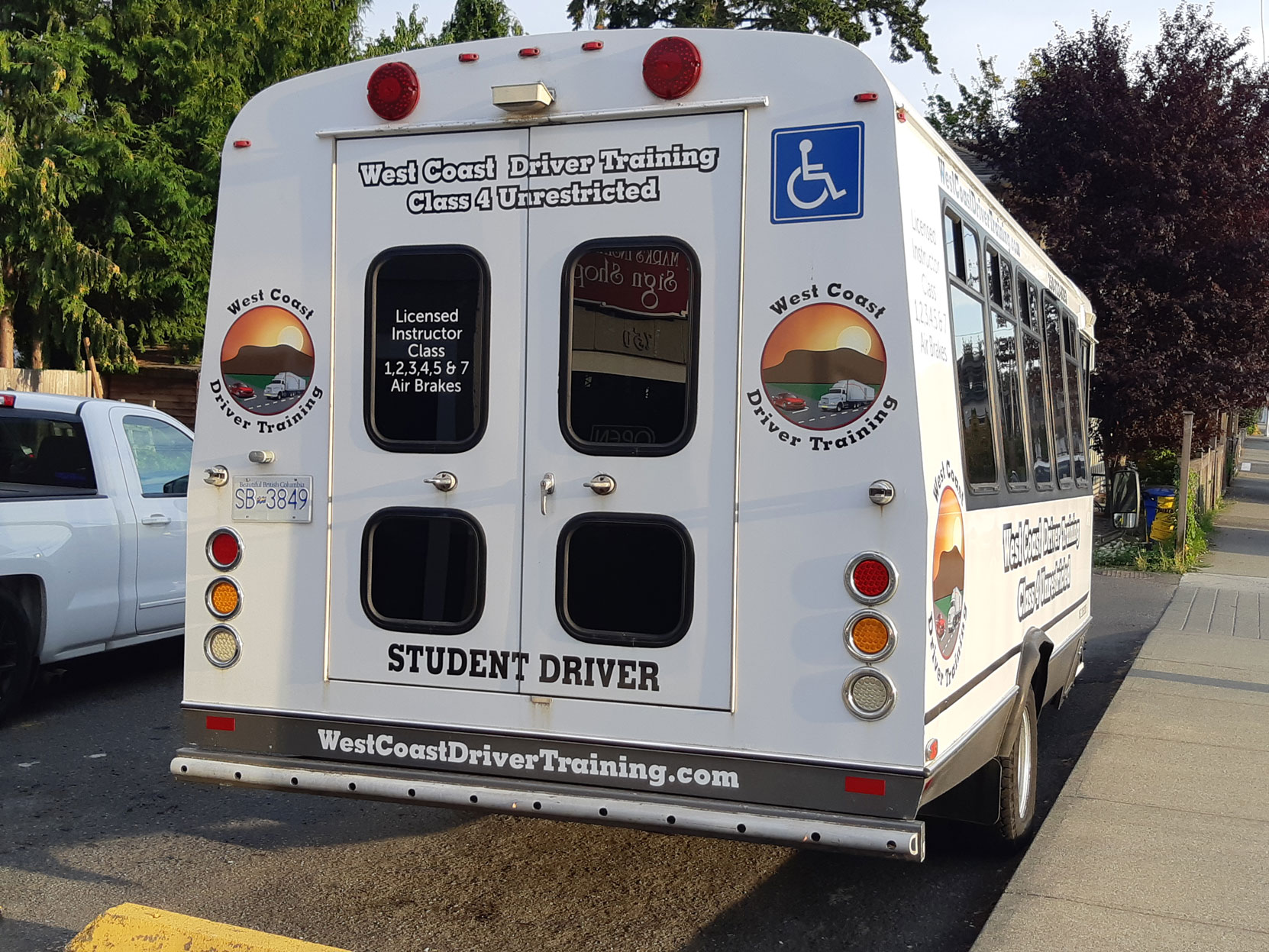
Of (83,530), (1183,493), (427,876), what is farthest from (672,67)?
(1183,493)

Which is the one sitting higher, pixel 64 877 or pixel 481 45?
pixel 481 45

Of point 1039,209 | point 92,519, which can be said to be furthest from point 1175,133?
point 92,519

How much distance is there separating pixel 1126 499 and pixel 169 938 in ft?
57.4

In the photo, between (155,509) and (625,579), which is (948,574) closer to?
(625,579)

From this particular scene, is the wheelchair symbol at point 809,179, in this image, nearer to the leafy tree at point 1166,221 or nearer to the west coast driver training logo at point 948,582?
the west coast driver training logo at point 948,582

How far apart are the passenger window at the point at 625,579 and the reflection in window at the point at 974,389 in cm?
110

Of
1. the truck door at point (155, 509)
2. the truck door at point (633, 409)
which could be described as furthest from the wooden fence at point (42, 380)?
the truck door at point (633, 409)

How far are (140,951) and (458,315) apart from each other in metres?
2.23

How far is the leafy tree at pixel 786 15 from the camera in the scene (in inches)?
1336

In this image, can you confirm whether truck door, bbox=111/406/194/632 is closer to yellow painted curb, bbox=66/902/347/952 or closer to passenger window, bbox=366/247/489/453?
passenger window, bbox=366/247/489/453

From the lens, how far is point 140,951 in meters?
3.44

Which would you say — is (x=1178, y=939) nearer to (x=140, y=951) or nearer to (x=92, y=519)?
(x=140, y=951)

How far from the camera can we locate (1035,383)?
236 inches

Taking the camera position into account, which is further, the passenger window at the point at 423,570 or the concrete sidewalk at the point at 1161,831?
the passenger window at the point at 423,570
